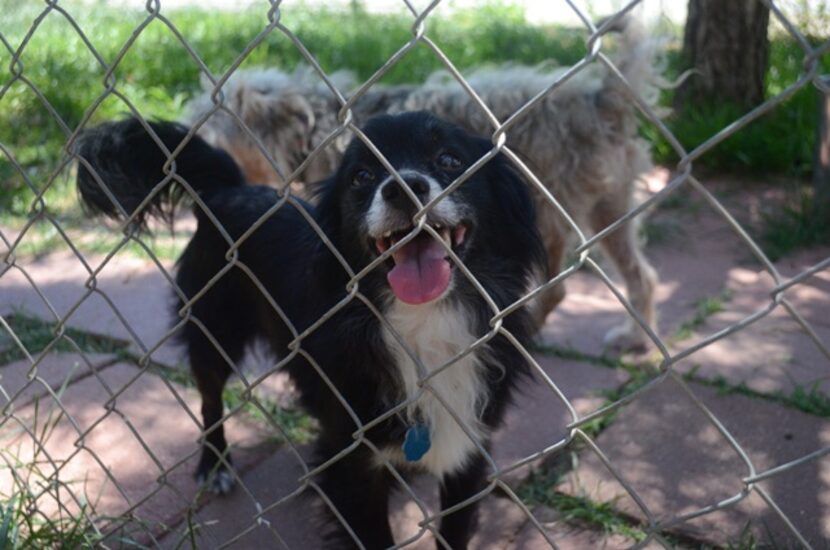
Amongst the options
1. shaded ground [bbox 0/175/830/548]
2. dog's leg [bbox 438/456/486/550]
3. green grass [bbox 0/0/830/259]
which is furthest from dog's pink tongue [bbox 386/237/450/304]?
green grass [bbox 0/0/830/259]

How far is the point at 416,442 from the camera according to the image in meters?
1.86

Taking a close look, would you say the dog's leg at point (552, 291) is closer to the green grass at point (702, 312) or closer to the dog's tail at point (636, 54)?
the green grass at point (702, 312)

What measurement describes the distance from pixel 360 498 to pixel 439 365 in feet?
1.40

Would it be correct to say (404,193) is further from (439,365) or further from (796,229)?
(796,229)

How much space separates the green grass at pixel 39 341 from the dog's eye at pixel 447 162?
1976mm

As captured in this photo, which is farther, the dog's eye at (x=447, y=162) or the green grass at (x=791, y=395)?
the green grass at (x=791, y=395)

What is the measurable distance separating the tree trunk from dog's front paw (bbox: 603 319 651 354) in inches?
117

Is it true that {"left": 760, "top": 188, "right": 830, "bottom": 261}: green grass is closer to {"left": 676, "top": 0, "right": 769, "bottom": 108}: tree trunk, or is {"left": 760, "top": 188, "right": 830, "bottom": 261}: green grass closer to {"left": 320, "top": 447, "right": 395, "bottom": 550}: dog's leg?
{"left": 676, "top": 0, "right": 769, "bottom": 108}: tree trunk

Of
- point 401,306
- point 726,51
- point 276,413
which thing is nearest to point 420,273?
point 401,306

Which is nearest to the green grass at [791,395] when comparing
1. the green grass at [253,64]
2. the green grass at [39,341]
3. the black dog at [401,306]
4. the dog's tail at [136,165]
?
the black dog at [401,306]

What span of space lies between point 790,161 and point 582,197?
2.41 meters

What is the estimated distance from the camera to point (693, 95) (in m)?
5.95

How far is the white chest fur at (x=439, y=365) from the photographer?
79.3 inches

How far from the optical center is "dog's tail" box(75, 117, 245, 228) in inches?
94.8
